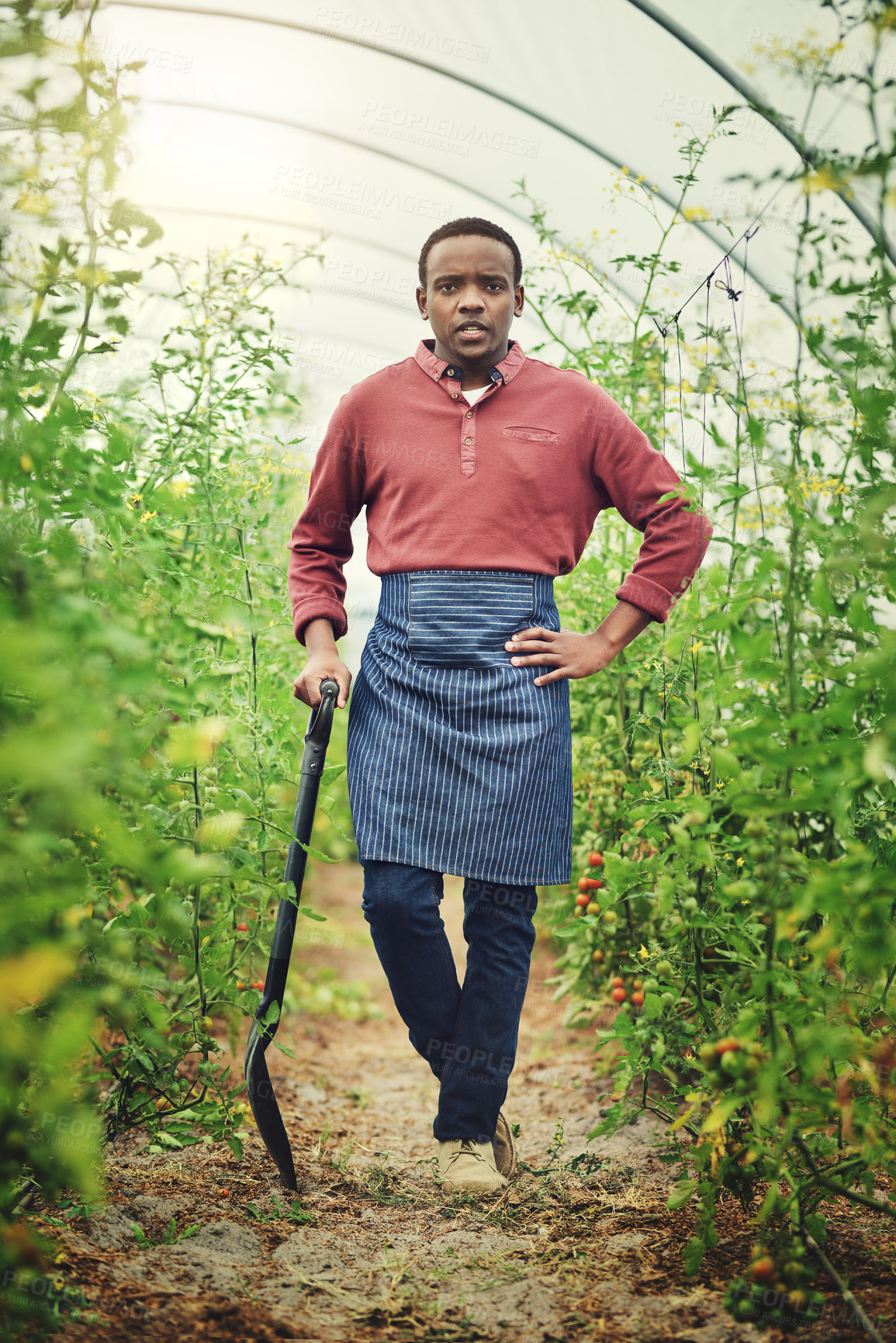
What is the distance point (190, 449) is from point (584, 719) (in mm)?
1281

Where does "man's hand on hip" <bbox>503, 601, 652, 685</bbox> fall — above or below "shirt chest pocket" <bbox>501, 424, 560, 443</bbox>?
below

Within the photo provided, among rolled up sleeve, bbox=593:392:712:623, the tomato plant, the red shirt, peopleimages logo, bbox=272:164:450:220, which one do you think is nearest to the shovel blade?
the tomato plant

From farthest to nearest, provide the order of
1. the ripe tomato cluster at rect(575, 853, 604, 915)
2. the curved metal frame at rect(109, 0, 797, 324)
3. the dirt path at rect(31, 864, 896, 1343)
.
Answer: the curved metal frame at rect(109, 0, 797, 324) → the ripe tomato cluster at rect(575, 853, 604, 915) → the dirt path at rect(31, 864, 896, 1343)

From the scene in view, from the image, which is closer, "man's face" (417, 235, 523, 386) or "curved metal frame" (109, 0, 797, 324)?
"man's face" (417, 235, 523, 386)

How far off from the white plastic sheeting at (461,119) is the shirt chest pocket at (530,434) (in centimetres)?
111

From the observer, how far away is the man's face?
6.99 feet

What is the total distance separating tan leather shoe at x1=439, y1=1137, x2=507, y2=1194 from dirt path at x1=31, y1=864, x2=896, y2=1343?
0.03 meters

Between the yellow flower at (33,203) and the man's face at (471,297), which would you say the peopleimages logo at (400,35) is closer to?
the man's face at (471,297)

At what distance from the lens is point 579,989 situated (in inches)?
109

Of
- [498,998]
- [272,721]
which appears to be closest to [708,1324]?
[498,998]

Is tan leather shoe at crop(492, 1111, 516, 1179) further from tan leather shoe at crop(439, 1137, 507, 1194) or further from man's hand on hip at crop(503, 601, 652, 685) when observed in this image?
man's hand on hip at crop(503, 601, 652, 685)

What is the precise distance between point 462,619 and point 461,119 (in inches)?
119

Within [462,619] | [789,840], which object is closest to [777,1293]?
[789,840]

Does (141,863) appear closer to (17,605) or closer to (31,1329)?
(17,605)
